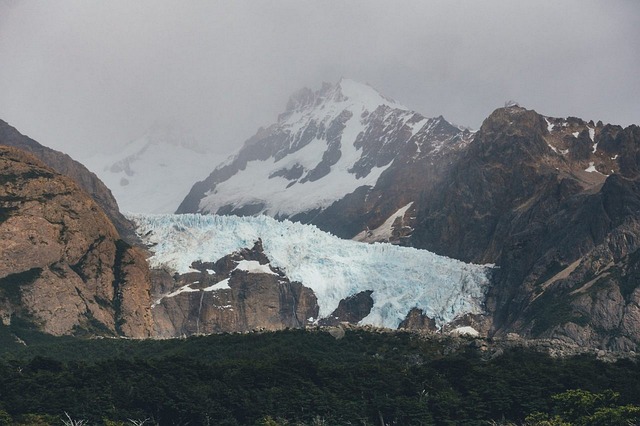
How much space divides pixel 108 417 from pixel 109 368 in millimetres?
20649

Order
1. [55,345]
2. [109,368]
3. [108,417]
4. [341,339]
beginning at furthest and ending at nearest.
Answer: [55,345], [341,339], [109,368], [108,417]

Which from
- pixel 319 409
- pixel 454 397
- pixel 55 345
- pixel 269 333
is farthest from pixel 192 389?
pixel 55 345

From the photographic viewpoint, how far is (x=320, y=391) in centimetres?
13012

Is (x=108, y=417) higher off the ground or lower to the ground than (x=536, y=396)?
lower

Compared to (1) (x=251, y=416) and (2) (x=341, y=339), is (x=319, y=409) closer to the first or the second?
(1) (x=251, y=416)

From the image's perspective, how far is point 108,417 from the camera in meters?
118

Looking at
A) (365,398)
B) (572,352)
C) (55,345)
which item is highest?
(572,352)

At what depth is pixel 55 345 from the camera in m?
190

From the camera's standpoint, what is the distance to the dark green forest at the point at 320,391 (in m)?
120

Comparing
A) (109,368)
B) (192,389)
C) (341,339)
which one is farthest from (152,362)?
(341,339)

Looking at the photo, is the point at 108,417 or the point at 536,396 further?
the point at 536,396

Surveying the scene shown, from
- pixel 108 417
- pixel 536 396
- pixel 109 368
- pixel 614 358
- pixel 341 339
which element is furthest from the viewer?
pixel 341 339

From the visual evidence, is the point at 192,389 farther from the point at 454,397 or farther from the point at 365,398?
the point at 454,397

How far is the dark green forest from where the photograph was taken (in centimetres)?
12031
